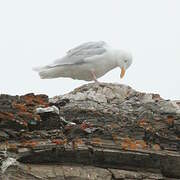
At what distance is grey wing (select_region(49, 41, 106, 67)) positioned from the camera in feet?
49.7

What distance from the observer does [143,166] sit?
26.2 feet

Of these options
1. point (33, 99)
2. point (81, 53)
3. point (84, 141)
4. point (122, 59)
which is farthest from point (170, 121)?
point (122, 59)

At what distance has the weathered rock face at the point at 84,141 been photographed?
755 centimetres

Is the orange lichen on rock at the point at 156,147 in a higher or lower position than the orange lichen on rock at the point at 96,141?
lower

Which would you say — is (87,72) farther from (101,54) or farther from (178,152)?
(178,152)

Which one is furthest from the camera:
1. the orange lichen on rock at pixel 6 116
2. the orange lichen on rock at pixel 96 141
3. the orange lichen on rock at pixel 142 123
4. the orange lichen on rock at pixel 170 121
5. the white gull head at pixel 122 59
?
the white gull head at pixel 122 59

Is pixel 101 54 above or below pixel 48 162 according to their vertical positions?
above

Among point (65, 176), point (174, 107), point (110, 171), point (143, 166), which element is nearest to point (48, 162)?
point (65, 176)

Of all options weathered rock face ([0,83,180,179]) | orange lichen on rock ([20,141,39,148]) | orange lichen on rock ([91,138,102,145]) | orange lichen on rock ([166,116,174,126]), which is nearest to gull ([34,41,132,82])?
weathered rock face ([0,83,180,179])

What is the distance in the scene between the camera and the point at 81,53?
15242 millimetres

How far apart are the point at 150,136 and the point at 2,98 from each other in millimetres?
2585

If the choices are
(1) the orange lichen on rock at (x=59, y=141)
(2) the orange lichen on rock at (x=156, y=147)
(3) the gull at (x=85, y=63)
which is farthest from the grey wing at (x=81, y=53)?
(1) the orange lichen on rock at (x=59, y=141)

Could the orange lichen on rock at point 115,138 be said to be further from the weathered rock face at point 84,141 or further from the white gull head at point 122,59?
the white gull head at point 122,59

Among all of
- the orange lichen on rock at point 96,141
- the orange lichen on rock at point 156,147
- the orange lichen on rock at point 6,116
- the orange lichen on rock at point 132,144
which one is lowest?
the orange lichen on rock at point 156,147
